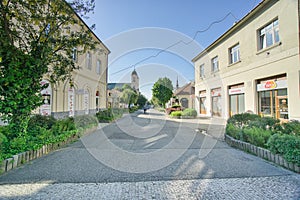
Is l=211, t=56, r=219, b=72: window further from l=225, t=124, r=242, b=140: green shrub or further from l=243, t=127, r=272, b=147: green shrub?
l=243, t=127, r=272, b=147: green shrub

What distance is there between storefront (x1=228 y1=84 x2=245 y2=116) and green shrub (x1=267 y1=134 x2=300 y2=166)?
9.81 metres

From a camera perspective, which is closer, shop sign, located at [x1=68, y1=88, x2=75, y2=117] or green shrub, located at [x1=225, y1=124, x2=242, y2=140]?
green shrub, located at [x1=225, y1=124, x2=242, y2=140]

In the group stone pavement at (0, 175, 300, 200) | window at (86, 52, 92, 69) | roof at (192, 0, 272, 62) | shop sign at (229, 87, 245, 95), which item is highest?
roof at (192, 0, 272, 62)

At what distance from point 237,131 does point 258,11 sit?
9.87 meters

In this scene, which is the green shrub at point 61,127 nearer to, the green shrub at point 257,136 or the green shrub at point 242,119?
the green shrub at point 257,136

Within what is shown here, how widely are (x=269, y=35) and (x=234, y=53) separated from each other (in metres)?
3.98

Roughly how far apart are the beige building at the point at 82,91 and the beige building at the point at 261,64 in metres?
10.1

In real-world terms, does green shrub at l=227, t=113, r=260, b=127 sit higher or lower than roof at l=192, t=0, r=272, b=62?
lower

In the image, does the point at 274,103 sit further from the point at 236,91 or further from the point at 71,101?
the point at 71,101

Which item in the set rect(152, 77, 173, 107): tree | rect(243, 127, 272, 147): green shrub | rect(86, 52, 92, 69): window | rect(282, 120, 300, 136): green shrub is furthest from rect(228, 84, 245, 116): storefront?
rect(152, 77, 173, 107): tree

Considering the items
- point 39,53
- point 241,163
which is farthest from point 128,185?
point 39,53

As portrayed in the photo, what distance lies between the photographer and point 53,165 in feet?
13.0

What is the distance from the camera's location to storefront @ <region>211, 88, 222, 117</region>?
1689 cm

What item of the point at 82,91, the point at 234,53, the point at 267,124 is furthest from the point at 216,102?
the point at 82,91
